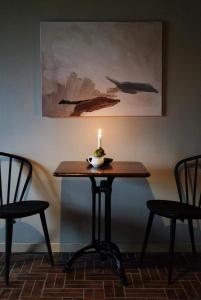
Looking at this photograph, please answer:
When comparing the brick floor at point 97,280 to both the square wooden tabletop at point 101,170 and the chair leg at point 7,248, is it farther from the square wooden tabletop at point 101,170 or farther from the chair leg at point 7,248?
the square wooden tabletop at point 101,170

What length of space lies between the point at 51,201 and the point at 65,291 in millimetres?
876

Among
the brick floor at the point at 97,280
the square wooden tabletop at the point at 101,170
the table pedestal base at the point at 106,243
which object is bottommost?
the brick floor at the point at 97,280

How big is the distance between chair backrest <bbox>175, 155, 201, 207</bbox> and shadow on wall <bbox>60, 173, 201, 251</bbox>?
25cm

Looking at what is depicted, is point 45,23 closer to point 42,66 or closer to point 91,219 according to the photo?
point 42,66

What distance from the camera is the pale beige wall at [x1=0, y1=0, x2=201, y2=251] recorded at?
286 cm

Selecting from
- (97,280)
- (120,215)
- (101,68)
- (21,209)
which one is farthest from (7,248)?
(101,68)

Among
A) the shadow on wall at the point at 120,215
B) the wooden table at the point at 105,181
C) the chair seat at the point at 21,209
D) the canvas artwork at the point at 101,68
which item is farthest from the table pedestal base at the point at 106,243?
the canvas artwork at the point at 101,68

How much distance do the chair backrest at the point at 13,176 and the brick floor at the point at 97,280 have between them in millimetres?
535

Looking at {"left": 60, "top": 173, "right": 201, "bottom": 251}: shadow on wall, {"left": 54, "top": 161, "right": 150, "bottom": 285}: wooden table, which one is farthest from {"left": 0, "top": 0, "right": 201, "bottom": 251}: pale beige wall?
{"left": 54, "top": 161, "right": 150, "bottom": 285}: wooden table

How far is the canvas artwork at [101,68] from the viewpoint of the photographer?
9.33 ft

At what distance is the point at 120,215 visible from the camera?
3.05 meters

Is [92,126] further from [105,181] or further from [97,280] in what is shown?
[97,280]

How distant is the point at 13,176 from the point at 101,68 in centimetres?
124

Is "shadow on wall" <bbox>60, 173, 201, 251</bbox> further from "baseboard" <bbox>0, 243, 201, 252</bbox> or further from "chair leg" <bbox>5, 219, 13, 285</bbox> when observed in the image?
"chair leg" <bbox>5, 219, 13, 285</bbox>
